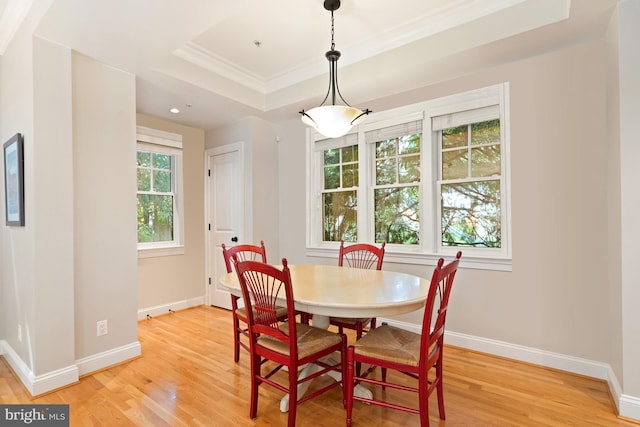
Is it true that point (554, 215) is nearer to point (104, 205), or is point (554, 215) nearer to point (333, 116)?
point (333, 116)

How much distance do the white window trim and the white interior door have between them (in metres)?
0.39

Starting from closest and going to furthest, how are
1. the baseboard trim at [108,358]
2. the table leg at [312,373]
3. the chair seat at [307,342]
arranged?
the chair seat at [307,342] → the table leg at [312,373] → the baseboard trim at [108,358]

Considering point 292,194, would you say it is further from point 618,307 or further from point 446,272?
point 618,307

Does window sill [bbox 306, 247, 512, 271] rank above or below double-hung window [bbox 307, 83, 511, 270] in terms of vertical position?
below

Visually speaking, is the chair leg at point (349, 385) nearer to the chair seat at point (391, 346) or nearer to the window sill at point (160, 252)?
the chair seat at point (391, 346)

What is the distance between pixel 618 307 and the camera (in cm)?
205

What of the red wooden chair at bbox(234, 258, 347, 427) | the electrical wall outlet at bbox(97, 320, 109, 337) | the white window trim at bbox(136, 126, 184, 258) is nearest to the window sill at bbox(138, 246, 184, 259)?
the white window trim at bbox(136, 126, 184, 258)

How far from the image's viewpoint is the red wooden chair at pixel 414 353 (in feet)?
5.25

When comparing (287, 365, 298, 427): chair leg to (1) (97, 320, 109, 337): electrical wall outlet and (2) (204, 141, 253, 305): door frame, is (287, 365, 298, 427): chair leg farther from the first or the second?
(2) (204, 141, 253, 305): door frame

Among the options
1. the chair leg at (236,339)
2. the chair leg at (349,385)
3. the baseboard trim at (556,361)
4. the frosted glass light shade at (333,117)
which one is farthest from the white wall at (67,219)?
the baseboard trim at (556,361)

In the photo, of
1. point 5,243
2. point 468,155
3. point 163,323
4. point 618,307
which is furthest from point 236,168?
point 618,307

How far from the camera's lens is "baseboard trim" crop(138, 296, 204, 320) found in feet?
12.7

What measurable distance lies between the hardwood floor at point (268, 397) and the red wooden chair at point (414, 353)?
29cm

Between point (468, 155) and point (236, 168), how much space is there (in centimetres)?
279
